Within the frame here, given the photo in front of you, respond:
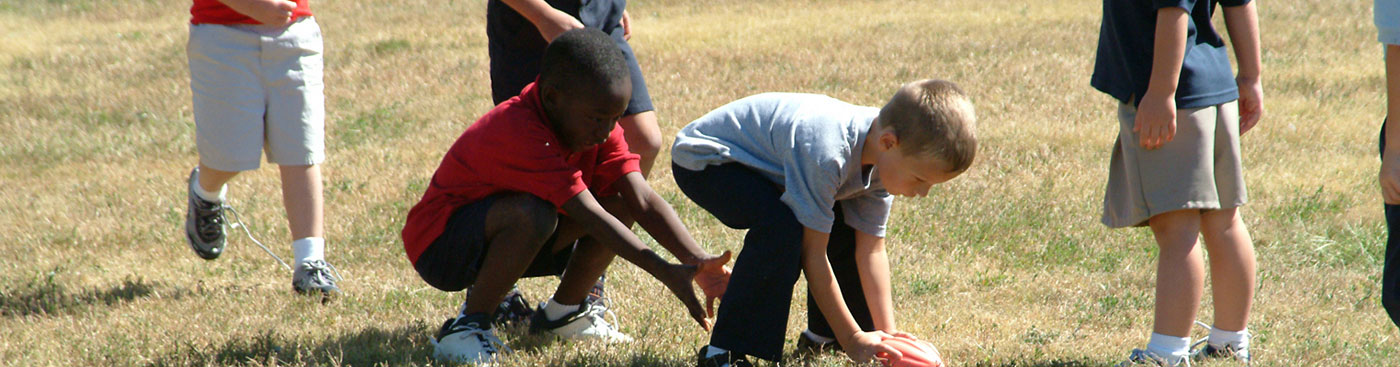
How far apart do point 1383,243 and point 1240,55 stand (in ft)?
6.51

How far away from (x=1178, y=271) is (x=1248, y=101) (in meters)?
0.65

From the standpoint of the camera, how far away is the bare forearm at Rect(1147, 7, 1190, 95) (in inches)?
131

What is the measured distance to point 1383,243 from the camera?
5.12 m

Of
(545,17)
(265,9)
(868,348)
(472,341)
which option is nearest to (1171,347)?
(868,348)

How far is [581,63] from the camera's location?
3.42m

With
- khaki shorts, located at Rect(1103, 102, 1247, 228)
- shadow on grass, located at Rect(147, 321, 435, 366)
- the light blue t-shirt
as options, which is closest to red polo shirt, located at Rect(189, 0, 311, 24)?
shadow on grass, located at Rect(147, 321, 435, 366)

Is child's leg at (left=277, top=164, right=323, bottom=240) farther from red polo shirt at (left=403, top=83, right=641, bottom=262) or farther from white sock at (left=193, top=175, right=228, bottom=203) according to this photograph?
red polo shirt at (left=403, top=83, right=641, bottom=262)

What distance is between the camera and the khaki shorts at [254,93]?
4688 millimetres

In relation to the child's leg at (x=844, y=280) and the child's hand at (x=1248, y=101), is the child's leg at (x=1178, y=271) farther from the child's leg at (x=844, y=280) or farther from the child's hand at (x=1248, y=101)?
the child's leg at (x=844, y=280)

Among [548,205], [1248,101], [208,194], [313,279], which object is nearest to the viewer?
[548,205]

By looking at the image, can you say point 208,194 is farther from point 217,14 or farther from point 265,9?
point 265,9

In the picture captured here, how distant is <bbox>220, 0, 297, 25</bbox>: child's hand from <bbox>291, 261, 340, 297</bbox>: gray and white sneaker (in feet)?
3.04

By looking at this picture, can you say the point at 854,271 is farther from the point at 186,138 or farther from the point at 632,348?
the point at 186,138

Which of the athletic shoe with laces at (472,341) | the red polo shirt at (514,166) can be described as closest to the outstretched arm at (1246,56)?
the red polo shirt at (514,166)
